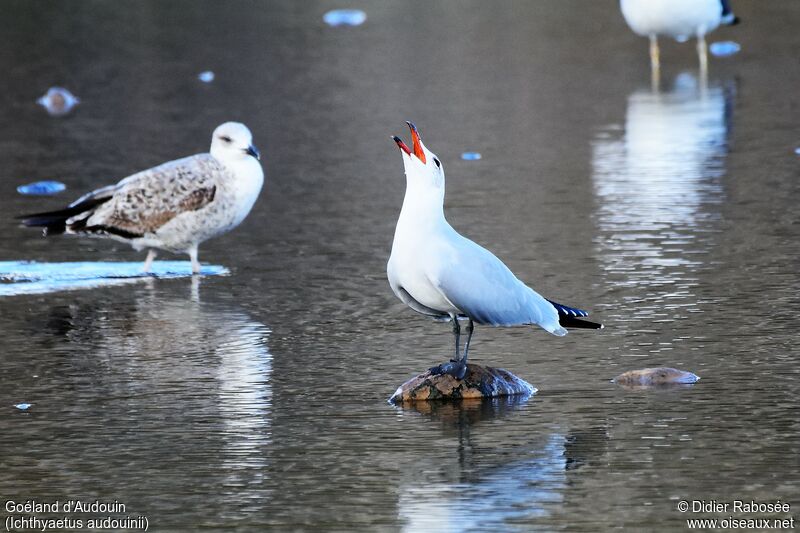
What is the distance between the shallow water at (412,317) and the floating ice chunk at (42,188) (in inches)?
4.6

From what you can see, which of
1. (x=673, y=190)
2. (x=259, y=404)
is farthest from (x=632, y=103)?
(x=259, y=404)

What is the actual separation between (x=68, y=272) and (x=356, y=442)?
4543 mm

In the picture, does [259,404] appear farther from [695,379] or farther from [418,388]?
[695,379]

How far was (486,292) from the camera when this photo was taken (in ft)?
24.5

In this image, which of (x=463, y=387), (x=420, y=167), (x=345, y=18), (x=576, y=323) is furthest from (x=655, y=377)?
(x=345, y=18)

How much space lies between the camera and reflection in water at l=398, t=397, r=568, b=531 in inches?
236

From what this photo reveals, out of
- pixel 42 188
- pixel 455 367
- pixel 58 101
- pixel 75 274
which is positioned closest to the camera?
pixel 455 367

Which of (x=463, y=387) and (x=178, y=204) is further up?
(x=178, y=204)

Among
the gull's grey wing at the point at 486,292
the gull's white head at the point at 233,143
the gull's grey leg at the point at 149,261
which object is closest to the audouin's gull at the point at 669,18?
the gull's white head at the point at 233,143

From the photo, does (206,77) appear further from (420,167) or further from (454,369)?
(454,369)

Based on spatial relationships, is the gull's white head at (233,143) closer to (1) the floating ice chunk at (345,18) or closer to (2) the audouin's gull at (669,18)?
(2) the audouin's gull at (669,18)

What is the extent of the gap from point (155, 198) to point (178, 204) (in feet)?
0.57

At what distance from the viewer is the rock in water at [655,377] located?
7.79m

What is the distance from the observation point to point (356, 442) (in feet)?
23.0
